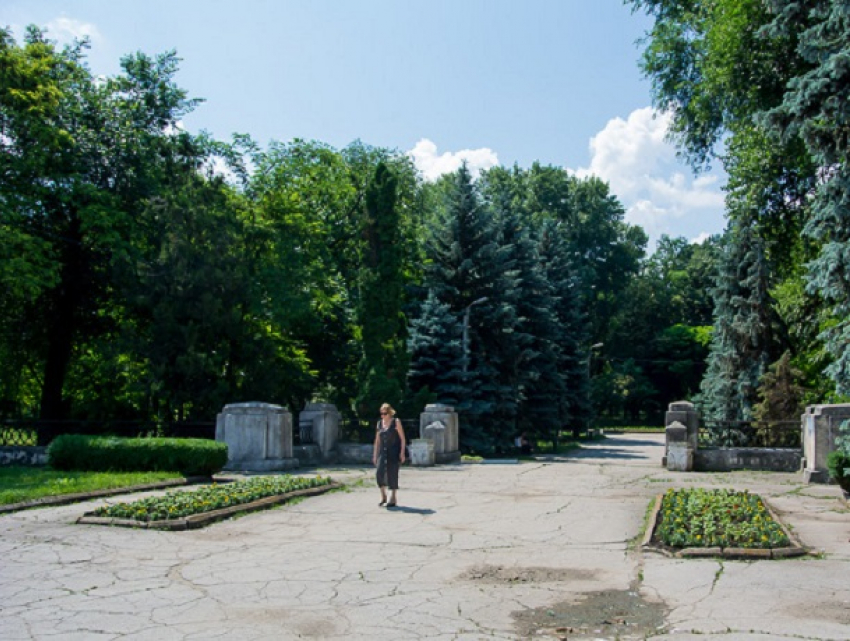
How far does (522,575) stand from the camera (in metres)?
7.76

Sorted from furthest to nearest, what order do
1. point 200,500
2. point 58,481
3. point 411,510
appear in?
1. point 58,481
2. point 411,510
3. point 200,500

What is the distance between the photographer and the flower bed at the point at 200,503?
10328 mm

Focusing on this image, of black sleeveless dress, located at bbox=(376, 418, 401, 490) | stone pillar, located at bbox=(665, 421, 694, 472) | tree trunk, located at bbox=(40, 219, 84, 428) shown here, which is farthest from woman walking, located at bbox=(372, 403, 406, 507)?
tree trunk, located at bbox=(40, 219, 84, 428)

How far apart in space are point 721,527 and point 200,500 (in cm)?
700

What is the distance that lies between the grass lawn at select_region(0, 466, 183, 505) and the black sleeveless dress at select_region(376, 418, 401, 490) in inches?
178

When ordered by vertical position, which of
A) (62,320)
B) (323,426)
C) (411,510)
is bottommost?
(411,510)

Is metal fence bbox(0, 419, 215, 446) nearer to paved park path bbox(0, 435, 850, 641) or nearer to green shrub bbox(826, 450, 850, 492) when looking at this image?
paved park path bbox(0, 435, 850, 641)

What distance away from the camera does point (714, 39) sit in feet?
67.4

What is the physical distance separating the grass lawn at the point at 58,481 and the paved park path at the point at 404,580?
0.99m

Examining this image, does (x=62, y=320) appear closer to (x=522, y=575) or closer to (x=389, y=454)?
(x=389, y=454)

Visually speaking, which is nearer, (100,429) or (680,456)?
(680,456)

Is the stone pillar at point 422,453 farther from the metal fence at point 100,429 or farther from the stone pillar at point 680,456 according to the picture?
the stone pillar at point 680,456

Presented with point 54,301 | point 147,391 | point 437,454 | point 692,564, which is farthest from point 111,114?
point 692,564

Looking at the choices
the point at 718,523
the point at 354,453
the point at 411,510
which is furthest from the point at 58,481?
the point at 718,523
